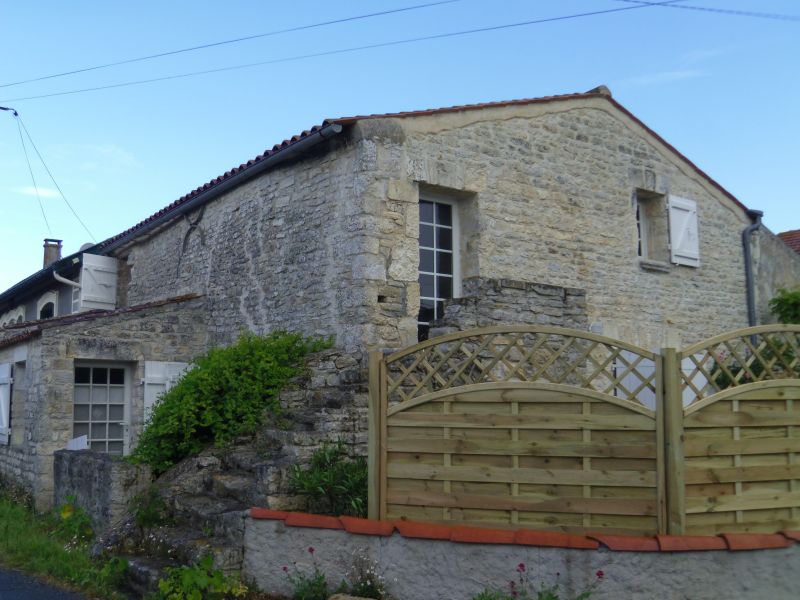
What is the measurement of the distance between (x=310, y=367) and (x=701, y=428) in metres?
4.27

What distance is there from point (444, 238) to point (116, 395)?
5145mm

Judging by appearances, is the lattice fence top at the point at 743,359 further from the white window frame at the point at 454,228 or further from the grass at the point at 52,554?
the grass at the point at 52,554

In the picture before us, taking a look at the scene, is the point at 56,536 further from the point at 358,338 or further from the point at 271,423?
the point at 358,338

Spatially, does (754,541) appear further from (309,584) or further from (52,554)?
(52,554)

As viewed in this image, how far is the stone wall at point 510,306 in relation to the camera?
8.27 m

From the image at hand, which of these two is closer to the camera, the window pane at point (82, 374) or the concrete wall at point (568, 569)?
the concrete wall at point (568, 569)

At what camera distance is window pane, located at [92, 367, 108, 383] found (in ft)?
34.2

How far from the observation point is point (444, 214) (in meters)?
9.37

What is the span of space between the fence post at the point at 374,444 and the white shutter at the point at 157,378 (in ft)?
18.1

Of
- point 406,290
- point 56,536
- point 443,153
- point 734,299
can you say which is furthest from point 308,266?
point 734,299

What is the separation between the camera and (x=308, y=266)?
29.2ft

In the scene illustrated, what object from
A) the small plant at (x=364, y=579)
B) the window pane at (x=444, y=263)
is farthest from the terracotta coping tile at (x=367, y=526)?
the window pane at (x=444, y=263)

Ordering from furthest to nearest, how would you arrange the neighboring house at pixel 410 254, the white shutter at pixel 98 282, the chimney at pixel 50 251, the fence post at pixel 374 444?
the chimney at pixel 50 251 < the white shutter at pixel 98 282 < the neighboring house at pixel 410 254 < the fence post at pixel 374 444

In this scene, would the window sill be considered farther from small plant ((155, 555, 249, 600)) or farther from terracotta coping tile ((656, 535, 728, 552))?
small plant ((155, 555, 249, 600))
